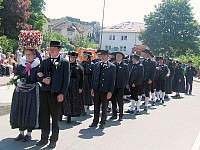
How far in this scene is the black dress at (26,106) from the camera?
19.8 feet

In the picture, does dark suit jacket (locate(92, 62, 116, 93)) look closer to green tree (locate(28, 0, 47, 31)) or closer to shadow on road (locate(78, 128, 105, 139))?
shadow on road (locate(78, 128, 105, 139))

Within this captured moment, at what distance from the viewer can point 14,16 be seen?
3030 centimetres

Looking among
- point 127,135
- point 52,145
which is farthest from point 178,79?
point 52,145

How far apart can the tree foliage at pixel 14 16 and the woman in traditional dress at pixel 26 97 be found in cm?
2466

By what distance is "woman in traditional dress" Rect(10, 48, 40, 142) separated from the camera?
→ 604cm

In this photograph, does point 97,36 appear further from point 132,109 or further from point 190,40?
point 132,109

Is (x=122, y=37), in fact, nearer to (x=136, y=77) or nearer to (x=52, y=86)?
(x=136, y=77)

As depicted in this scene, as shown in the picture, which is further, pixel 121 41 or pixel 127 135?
pixel 121 41

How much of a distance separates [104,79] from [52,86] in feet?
7.09

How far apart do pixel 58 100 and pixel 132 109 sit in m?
5.12

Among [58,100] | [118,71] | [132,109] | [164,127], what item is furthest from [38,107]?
[132,109]

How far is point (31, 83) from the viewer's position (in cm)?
618

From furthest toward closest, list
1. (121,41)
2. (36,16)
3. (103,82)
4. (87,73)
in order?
(121,41), (36,16), (87,73), (103,82)

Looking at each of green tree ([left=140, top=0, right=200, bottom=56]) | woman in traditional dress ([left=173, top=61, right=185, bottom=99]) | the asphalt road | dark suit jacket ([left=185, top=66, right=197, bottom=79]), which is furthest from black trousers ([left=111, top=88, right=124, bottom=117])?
green tree ([left=140, top=0, right=200, bottom=56])
